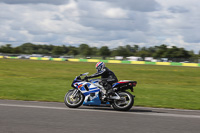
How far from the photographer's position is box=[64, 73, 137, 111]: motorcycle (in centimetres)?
841

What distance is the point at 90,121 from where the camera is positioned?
6684mm

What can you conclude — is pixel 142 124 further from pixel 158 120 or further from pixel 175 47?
pixel 175 47

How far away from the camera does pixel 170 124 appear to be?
258 inches

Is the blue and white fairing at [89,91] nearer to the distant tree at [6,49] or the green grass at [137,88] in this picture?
the green grass at [137,88]

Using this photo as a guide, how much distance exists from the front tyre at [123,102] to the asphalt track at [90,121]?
8.1 inches

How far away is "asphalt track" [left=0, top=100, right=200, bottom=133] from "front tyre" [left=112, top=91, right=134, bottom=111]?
0.20m

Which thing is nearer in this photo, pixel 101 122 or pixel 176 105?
pixel 101 122

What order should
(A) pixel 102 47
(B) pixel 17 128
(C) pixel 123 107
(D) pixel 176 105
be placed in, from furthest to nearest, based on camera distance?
(A) pixel 102 47
(D) pixel 176 105
(C) pixel 123 107
(B) pixel 17 128

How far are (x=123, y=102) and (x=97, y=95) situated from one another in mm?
921

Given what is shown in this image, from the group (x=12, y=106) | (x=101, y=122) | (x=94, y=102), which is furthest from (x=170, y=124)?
(x=12, y=106)

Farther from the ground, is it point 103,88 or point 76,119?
point 103,88

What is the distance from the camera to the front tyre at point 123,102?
27.1ft

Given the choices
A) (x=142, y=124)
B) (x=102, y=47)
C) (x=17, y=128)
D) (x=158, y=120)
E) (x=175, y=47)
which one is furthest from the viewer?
(x=102, y=47)

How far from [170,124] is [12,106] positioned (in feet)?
16.8
